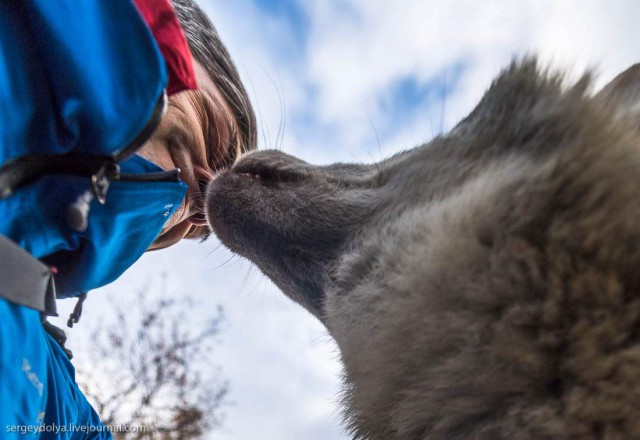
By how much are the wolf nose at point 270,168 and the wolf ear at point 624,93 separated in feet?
3.66

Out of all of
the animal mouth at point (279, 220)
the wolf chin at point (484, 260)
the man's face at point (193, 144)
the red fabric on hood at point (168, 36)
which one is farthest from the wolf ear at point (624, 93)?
the man's face at point (193, 144)

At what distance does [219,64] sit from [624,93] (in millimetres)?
1913

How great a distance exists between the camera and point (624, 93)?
66.5 inches

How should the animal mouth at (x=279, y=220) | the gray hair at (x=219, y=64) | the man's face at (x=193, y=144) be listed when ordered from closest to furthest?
1. the animal mouth at (x=279, y=220)
2. the man's face at (x=193, y=144)
3. the gray hair at (x=219, y=64)

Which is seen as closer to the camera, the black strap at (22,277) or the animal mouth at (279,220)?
the black strap at (22,277)

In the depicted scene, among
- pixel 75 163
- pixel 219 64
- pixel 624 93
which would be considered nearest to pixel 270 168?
pixel 75 163

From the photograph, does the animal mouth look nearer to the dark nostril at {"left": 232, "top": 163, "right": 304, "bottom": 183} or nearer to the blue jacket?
the dark nostril at {"left": 232, "top": 163, "right": 304, "bottom": 183}

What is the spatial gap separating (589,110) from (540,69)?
36cm

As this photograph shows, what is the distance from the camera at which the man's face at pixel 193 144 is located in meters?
2.21

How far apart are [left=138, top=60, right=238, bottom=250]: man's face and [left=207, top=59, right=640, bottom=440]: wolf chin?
39cm

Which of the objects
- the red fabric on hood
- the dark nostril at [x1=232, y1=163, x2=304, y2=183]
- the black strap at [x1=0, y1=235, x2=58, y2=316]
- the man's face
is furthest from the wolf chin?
the black strap at [x1=0, y1=235, x2=58, y2=316]

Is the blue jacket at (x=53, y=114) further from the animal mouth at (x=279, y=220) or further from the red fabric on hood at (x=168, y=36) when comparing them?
the animal mouth at (x=279, y=220)

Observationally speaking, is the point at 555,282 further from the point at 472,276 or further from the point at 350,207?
the point at 350,207

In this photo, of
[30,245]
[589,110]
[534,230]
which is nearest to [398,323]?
[534,230]
